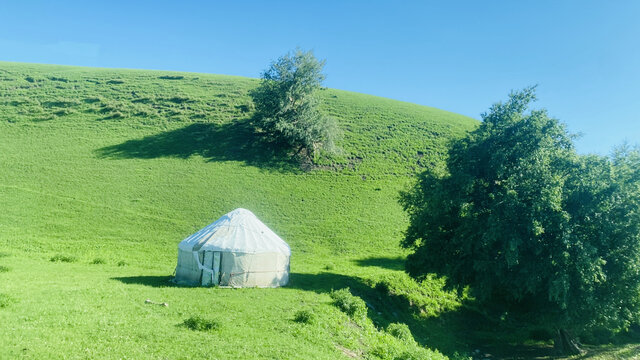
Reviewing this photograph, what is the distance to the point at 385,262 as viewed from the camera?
32.5m

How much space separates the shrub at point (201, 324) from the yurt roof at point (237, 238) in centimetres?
838

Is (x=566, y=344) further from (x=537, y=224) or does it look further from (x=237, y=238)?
(x=237, y=238)

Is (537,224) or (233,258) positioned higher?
(537,224)

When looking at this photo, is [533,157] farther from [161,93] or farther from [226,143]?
[161,93]

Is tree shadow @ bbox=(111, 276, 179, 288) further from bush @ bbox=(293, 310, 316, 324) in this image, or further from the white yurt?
bush @ bbox=(293, 310, 316, 324)

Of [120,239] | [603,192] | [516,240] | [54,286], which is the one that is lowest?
[120,239]

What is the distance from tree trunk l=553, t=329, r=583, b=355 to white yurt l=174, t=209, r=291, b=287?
16.5 metres

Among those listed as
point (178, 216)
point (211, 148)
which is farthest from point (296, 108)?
point (178, 216)

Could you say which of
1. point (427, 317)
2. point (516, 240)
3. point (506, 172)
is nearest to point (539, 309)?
point (516, 240)

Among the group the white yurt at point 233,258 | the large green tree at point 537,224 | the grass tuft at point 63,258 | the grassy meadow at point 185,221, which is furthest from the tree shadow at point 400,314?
the grass tuft at point 63,258

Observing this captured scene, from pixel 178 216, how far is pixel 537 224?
32.8m

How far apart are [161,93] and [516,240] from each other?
77.6 metres

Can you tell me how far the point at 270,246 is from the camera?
73.4ft

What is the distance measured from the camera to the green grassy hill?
12367 millimetres
